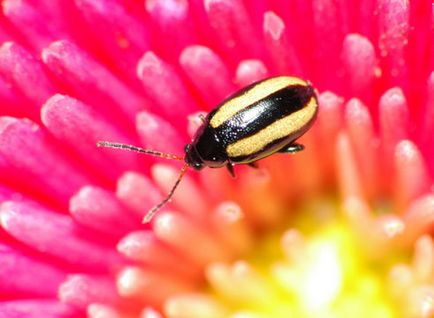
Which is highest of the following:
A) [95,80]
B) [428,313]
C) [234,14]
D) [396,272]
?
[234,14]

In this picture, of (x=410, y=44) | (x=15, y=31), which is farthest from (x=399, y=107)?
(x=15, y=31)

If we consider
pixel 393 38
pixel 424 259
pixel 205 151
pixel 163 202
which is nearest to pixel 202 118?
pixel 205 151

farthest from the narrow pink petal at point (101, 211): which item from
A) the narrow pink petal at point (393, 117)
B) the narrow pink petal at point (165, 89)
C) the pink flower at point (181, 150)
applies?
the narrow pink petal at point (393, 117)

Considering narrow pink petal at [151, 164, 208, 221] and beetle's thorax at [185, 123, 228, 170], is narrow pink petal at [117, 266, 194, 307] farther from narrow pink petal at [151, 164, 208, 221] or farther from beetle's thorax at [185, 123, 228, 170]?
beetle's thorax at [185, 123, 228, 170]

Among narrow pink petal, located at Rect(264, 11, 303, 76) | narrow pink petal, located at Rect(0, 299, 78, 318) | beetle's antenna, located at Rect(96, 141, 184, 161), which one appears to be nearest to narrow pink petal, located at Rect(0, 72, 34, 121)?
beetle's antenna, located at Rect(96, 141, 184, 161)

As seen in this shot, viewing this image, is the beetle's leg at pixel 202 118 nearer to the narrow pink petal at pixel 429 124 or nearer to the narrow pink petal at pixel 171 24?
the narrow pink petal at pixel 171 24

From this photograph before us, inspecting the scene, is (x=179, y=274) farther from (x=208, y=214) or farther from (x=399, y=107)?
(x=399, y=107)

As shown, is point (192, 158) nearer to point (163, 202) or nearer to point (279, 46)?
point (163, 202)
